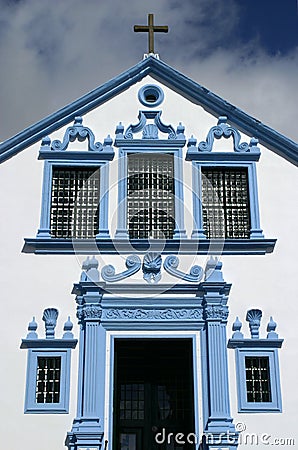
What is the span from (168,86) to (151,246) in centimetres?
384

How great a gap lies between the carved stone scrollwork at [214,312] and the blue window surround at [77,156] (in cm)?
281

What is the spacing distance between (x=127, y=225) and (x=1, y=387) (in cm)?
403

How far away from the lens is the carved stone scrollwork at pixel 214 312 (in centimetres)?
1405

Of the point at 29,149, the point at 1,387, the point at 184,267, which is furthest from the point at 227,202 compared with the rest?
the point at 1,387

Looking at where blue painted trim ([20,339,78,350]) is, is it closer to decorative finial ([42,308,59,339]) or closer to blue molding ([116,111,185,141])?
decorative finial ([42,308,59,339])

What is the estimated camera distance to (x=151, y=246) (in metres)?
14.7

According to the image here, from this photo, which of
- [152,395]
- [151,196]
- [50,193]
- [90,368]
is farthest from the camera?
[152,395]

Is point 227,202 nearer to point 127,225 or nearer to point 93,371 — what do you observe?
point 127,225

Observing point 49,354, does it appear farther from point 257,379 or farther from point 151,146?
point 151,146

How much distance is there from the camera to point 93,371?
1358 centimetres

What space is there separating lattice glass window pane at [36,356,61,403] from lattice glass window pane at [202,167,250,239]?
13.2ft

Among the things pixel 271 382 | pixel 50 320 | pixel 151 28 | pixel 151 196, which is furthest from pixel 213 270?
pixel 151 28

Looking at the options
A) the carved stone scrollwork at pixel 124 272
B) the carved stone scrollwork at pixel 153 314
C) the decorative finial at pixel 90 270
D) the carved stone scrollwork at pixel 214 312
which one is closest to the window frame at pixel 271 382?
the carved stone scrollwork at pixel 214 312

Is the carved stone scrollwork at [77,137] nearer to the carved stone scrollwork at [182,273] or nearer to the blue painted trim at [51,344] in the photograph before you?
the carved stone scrollwork at [182,273]
